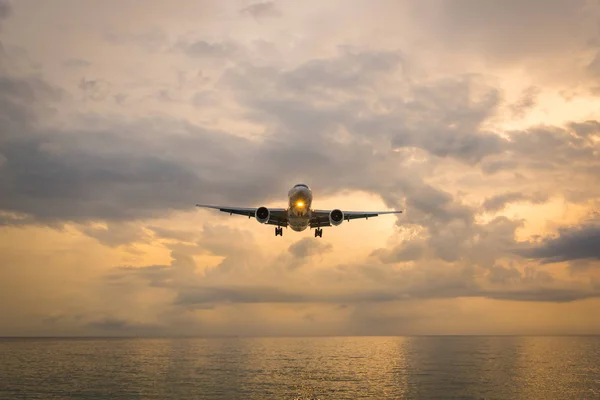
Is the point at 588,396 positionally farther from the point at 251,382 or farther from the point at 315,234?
the point at 251,382

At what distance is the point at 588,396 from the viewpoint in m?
87.1

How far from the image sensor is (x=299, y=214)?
69.4 meters

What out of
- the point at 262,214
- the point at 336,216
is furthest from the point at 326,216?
the point at 262,214

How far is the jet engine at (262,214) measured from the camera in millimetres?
72750

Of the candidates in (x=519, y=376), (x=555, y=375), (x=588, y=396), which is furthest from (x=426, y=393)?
(x=555, y=375)

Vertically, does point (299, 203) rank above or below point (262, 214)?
above

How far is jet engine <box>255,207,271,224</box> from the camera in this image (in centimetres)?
7275

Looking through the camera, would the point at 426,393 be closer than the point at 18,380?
Yes

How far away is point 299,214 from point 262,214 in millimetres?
6310

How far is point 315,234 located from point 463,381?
48602 millimetres

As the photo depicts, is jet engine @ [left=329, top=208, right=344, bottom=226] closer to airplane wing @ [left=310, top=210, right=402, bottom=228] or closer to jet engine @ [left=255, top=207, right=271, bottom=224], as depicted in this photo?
airplane wing @ [left=310, top=210, right=402, bottom=228]

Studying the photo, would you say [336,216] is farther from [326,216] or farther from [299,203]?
[299,203]

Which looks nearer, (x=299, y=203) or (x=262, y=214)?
(x=299, y=203)

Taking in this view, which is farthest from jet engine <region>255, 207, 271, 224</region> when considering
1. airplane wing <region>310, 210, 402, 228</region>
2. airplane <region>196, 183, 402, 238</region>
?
airplane wing <region>310, 210, 402, 228</region>
